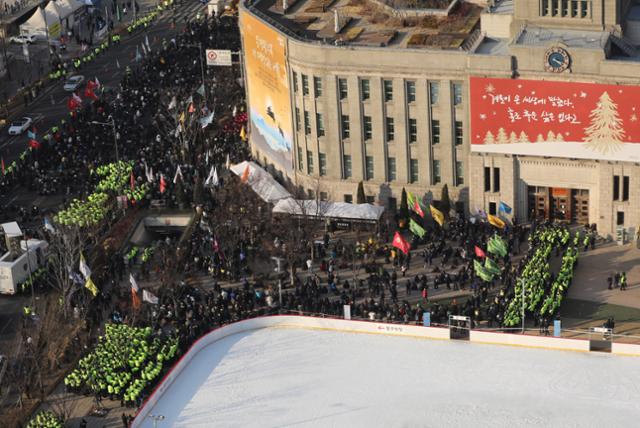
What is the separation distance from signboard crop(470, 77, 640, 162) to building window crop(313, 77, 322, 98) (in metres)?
12.7

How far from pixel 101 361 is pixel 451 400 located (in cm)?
2290

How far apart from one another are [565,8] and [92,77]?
6193cm

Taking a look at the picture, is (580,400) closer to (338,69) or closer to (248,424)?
(248,424)

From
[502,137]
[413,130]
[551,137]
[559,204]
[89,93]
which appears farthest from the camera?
[89,93]

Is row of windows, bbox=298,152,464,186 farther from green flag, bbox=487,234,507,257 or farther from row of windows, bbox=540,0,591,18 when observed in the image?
row of windows, bbox=540,0,591,18

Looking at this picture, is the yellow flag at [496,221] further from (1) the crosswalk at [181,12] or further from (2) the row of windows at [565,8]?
(1) the crosswalk at [181,12]

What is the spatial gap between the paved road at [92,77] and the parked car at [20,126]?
624 mm

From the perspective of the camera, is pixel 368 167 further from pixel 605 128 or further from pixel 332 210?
pixel 605 128

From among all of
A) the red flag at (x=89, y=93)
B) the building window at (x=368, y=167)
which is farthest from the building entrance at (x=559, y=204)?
the red flag at (x=89, y=93)

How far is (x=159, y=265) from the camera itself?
125750 millimetres

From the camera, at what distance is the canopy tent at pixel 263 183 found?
136125 mm

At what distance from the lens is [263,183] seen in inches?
5443

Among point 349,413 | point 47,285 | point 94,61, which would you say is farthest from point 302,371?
point 94,61

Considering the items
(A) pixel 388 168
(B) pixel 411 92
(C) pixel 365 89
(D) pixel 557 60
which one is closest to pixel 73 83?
(C) pixel 365 89
